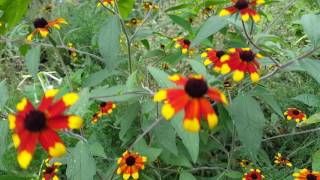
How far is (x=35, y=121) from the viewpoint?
78 cm

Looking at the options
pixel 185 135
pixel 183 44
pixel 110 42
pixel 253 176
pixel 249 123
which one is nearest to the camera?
pixel 185 135

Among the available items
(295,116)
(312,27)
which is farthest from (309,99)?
(312,27)

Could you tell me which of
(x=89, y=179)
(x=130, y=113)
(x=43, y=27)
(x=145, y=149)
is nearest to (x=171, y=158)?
(x=145, y=149)

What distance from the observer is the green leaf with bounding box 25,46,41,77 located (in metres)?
1.36

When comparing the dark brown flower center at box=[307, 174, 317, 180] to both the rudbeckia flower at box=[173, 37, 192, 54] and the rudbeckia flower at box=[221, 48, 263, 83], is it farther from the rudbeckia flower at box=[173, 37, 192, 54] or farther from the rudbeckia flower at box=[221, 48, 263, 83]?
the rudbeckia flower at box=[173, 37, 192, 54]

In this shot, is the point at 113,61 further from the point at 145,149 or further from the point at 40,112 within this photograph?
the point at 40,112

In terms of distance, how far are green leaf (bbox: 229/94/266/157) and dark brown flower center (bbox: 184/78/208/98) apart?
36cm

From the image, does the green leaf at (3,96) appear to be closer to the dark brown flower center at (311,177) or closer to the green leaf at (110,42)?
the green leaf at (110,42)

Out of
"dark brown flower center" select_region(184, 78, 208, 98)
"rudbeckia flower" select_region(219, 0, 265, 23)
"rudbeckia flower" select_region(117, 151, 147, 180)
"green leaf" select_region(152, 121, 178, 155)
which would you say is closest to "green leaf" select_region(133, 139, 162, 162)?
"rudbeckia flower" select_region(117, 151, 147, 180)

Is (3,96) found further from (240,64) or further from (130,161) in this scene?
(240,64)

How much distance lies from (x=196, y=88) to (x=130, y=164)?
651mm

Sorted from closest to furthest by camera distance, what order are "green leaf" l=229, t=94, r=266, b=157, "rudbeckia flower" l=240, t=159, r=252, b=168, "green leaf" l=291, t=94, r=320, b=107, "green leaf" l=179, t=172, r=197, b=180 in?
"green leaf" l=229, t=94, r=266, b=157, "green leaf" l=179, t=172, r=197, b=180, "green leaf" l=291, t=94, r=320, b=107, "rudbeckia flower" l=240, t=159, r=252, b=168

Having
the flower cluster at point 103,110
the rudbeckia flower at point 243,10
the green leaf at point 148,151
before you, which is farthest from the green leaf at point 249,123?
the flower cluster at point 103,110

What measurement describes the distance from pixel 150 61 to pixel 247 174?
1083mm
